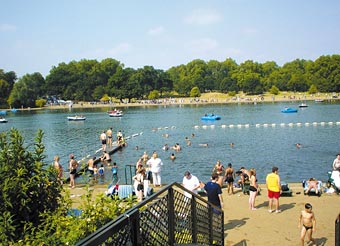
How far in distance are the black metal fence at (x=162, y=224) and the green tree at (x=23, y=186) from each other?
242cm

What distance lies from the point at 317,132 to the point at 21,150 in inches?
1659

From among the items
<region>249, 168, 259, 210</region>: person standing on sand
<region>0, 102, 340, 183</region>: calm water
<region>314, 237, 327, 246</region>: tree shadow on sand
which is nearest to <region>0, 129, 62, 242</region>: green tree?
<region>314, 237, 327, 246</region>: tree shadow on sand

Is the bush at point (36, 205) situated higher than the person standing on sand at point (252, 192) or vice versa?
the bush at point (36, 205)

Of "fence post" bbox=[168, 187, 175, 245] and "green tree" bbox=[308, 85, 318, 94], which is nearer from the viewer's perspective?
"fence post" bbox=[168, 187, 175, 245]

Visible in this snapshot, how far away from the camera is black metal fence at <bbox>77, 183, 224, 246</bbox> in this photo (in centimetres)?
351

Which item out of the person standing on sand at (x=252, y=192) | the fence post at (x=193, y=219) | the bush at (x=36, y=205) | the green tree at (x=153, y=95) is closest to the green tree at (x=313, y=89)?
the green tree at (x=153, y=95)

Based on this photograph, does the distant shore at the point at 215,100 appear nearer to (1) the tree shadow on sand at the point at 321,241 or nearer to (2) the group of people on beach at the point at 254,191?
(2) the group of people on beach at the point at 254,191

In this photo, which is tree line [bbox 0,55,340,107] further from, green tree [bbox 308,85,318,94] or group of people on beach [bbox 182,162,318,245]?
group of people on beach [bbox 182,162,318,245]

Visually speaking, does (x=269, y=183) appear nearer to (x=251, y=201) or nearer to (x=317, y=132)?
(x=251, y=201)

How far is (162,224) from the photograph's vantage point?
495 cm

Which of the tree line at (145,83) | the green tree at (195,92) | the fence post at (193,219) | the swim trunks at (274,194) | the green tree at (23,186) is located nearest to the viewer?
the green tree at (23,186)

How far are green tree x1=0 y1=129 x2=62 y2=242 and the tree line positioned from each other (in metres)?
130

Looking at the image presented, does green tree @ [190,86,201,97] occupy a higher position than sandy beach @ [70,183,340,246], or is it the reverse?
green tree @ [190,86,201,97]

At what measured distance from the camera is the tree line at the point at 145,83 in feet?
433
